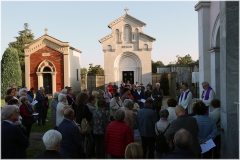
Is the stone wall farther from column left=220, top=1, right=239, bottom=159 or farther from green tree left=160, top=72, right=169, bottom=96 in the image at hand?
column left=220, top=1, right=239, bottom=159

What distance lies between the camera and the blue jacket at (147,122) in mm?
6641

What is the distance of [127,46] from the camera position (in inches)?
1302

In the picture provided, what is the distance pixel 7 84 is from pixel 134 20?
1665cm

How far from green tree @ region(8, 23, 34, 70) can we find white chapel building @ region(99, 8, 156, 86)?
2434cm

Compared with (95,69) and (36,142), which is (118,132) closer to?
(36,142)

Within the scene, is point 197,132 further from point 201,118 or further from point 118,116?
point 118,116

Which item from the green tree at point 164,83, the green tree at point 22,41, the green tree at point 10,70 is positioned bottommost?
the green tree at point 164,83

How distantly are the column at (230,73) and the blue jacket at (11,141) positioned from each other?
157 inches

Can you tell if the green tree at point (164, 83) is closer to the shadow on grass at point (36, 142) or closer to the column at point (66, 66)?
the column at point (66, 66)

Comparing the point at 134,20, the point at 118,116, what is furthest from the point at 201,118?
the point at 134,20

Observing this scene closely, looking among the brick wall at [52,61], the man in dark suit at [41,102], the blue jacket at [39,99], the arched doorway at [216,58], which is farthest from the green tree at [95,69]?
the arched doorway at [216,58]

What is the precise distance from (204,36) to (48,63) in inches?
891

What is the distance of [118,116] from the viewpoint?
19.0 feet

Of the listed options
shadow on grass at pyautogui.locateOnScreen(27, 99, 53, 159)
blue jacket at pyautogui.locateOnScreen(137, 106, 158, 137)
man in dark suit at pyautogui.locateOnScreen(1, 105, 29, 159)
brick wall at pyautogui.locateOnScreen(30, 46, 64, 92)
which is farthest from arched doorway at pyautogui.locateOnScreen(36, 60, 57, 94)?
man in dark suit at pyautogui.locateOnScreen(1, 105, 29, 159)
